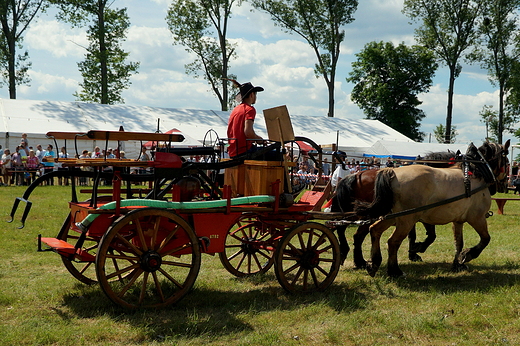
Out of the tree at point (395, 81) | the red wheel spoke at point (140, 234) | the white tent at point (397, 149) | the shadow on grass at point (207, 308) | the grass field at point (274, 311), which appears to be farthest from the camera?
the tree at point (395, 81)

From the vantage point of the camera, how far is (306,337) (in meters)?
4.50

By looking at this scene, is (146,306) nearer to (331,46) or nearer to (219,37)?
(219,37)

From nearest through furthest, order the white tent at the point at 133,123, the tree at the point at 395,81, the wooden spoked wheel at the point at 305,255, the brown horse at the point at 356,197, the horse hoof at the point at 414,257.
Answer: the wooden spoked wheel at the point at 305,255
the brown horse at the point at 356,197
the horse hoof at the point at 414,257
the white tent at the point at 133,123
the tree at the point at 395,81

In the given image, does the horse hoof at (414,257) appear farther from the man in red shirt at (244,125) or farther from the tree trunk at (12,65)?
the tree trunk at (12,65)

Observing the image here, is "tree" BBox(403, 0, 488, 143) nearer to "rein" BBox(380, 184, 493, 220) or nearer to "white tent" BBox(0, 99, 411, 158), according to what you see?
"white tent" BBox(0, 99, 411, 158)

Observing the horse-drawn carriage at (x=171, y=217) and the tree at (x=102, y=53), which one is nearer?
the horse-drawn carriage at (x=171, y=217)

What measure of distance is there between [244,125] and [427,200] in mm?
2642

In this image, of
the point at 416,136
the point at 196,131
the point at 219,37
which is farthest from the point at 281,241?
the point at 416,136

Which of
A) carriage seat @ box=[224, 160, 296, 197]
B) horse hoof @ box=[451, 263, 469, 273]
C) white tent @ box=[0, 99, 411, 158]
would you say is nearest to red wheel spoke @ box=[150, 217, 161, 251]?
carriage seat @ box=[224, 160, 296, 197]

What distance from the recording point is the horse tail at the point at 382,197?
21.7 feet

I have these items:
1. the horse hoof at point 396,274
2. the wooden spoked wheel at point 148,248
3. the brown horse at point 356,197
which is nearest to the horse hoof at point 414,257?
the brown horse at point 356,197

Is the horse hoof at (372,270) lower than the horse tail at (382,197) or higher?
lower

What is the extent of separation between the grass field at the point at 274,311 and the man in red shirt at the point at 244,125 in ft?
5.53

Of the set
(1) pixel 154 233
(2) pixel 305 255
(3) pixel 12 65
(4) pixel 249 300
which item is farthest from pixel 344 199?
(3) pixel 12 65
